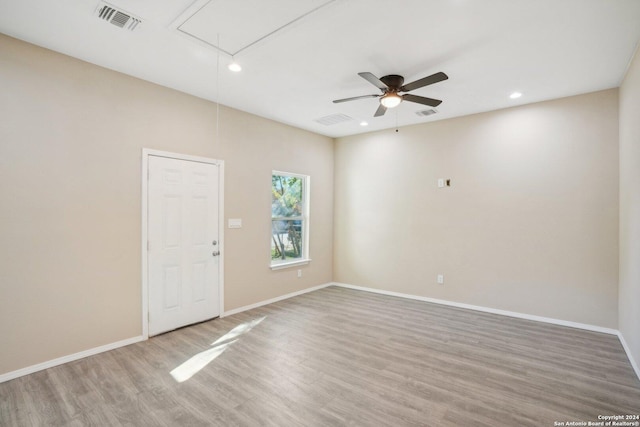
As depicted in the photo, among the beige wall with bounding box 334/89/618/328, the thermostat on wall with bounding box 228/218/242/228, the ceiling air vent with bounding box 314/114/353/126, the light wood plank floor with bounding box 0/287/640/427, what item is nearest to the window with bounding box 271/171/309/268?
the thermostat on wall with bounding box 228/218/242/228

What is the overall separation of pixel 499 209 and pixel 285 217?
3.37 meters

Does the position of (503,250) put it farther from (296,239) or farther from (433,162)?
(296,239)

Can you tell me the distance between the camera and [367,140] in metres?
5.84

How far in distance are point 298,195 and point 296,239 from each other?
32.5 inches

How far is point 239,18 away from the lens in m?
2.42

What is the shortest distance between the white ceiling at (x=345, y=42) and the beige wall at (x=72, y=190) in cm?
27

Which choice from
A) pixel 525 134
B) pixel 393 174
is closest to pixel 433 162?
pixel 393 174

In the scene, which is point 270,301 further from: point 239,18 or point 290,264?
point 239,18

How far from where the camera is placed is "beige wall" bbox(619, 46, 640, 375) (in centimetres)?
279

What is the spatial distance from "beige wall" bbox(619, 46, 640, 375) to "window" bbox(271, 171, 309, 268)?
13.9ft

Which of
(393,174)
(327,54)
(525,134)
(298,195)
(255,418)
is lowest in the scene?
(255,418)

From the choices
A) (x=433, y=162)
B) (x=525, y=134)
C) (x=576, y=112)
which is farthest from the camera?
(x=433, y=162)

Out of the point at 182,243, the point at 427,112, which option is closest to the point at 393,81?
the point at 427,112

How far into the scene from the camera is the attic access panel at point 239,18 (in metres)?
2.24
